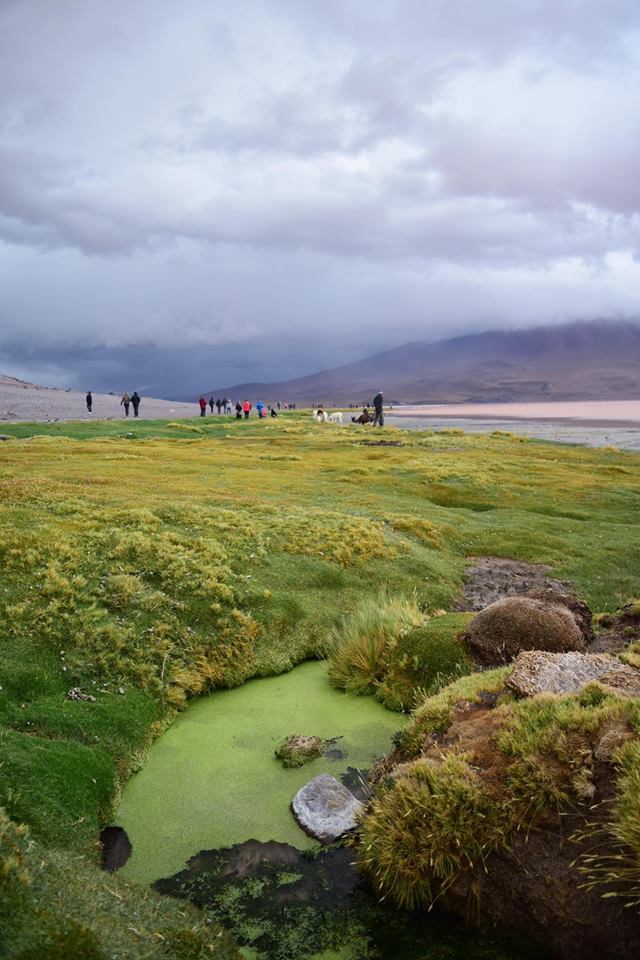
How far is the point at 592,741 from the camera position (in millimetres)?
8883

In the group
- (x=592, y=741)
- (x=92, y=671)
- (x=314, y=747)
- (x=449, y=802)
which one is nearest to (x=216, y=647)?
(x=92, y=671)

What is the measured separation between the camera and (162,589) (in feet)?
55.7

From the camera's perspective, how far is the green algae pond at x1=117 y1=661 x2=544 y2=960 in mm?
8047

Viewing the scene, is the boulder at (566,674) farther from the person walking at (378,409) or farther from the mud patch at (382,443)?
the person walking at (378,409)

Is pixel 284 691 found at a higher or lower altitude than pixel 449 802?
lower

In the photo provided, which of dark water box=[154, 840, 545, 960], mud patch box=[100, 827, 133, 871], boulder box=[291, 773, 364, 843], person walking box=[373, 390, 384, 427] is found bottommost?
dark water box=[154, 840, 545, 960]

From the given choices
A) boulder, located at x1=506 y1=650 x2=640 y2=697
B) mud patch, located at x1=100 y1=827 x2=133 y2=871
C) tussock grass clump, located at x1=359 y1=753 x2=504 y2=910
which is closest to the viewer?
tussock grass clump, located at x1=359 y1=753 x2=504 y2=910

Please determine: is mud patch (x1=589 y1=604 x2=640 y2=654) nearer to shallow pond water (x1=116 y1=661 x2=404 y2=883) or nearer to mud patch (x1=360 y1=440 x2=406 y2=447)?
shallow pond water (x1=116 y1=661 x2=404 y2=883)

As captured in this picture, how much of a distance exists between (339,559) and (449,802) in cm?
1284

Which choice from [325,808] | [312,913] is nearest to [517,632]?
[325,808]

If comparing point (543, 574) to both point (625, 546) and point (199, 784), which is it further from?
point (199, 784)

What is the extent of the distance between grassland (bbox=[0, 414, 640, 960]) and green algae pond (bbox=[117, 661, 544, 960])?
61cm

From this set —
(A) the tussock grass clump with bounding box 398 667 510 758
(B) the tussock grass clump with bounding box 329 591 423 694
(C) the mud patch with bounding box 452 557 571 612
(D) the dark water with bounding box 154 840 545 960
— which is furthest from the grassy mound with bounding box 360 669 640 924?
(C) the mud patch with bounding box 452 557 571 612

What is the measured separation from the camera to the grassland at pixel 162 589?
7.59 metres
